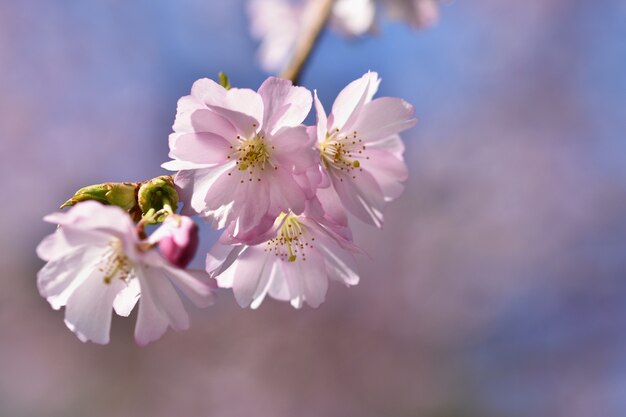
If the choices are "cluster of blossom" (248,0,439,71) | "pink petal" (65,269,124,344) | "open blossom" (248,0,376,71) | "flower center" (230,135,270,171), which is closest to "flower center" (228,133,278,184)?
"flower center" (230,135,270,171)

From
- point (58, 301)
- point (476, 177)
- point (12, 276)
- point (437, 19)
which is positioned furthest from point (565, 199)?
point (58, 301)

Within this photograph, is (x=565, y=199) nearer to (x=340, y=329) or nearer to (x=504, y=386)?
(x=504, y=386)

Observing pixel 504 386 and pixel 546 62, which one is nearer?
pixel 504 386

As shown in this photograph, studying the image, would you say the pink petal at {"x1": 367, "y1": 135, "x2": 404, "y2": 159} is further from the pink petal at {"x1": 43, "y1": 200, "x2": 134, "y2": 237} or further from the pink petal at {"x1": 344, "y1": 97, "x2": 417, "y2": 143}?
the pink petal at {"x1": 43, "y1": 200, "x2": 134, "y2": 237}

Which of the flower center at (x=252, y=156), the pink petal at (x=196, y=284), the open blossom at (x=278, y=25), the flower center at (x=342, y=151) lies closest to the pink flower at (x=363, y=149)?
the flower center at (x=342, y=151)

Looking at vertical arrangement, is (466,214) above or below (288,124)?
above

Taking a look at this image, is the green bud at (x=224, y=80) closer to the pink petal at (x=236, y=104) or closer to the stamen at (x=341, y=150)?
the pink petal at (x=236, y=104)

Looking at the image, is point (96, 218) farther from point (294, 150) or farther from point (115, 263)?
point (294, 150)
